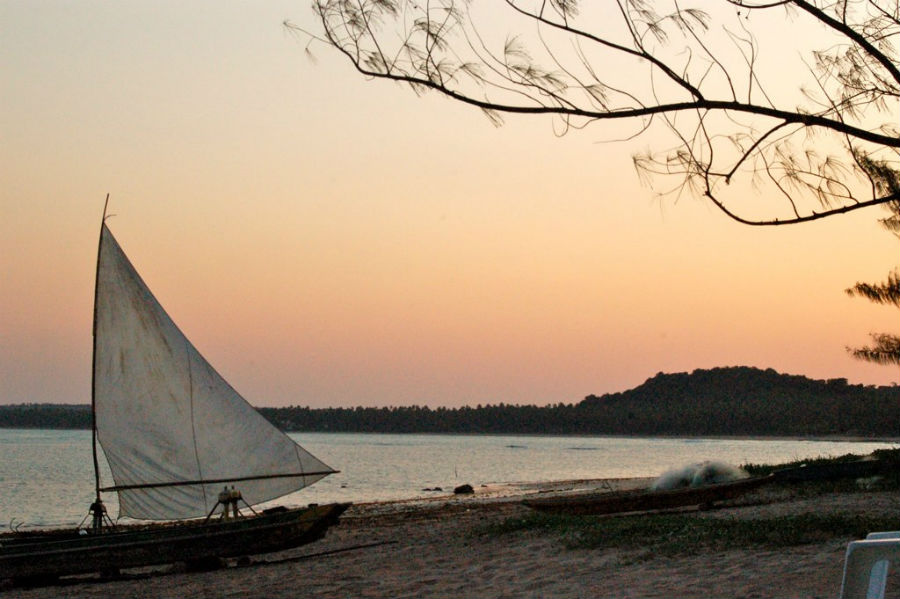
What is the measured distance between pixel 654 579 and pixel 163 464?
25.7 feet

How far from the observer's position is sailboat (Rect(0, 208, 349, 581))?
13.7 meters

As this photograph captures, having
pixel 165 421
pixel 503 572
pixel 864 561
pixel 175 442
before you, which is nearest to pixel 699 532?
pixel 503 572

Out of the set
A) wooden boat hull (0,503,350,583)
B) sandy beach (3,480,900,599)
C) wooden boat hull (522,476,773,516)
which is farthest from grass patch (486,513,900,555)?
wooden boat hull (522,476,773,516)

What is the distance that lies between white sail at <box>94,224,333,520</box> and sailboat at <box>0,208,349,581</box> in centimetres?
1

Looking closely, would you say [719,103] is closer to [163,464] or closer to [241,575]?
[241,575]

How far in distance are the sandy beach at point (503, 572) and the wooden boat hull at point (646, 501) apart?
107 cm

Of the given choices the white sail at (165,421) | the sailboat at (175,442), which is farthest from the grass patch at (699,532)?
the white sail at (165,421)

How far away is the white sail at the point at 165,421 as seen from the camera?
14398 mm

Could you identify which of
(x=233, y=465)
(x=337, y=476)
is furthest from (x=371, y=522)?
(x=337, y=476)

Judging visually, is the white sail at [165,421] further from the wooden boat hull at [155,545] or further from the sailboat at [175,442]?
the wooden boat hull at [155,545]

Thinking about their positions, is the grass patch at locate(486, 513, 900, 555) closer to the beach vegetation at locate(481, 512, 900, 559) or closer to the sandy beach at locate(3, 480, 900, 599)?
the beach vegetation at locate(481, 512, 900, 559)

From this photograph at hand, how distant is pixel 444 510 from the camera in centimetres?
2592

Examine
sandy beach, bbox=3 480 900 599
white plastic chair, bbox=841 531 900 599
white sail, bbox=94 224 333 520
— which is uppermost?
white sail, bbox=94 224 333 520

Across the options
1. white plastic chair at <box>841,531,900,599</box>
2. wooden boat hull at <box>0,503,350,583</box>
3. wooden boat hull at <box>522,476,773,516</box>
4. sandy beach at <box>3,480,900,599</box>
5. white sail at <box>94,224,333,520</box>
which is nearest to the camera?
white plastic chair at <box>841,531,900,599</box>
